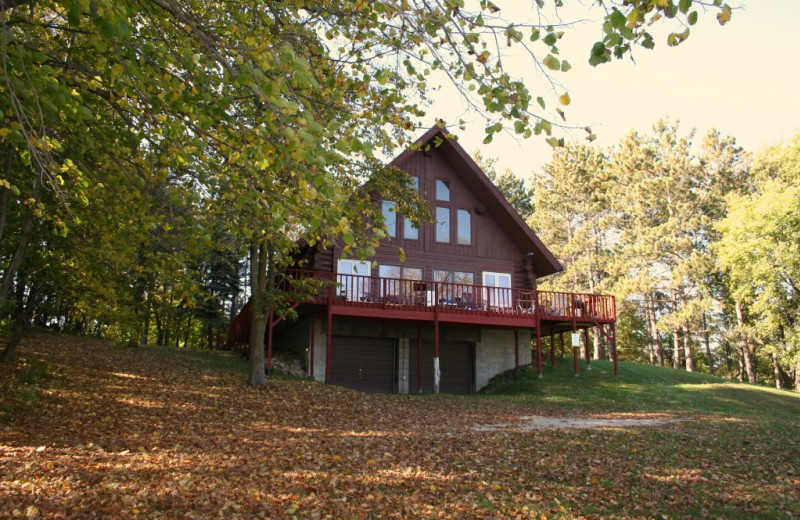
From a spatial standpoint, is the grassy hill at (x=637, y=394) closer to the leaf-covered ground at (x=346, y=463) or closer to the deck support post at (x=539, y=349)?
the deck support post at (x=539, y=349)

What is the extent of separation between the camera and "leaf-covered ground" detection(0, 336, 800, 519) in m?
6.14

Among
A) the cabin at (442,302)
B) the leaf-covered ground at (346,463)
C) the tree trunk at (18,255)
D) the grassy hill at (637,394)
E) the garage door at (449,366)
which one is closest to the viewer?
the leaf-covered ground at (346,463)

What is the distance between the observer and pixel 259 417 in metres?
11.3

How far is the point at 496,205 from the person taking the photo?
910 inches

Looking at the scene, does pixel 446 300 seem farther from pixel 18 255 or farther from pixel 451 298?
pixel 18 255

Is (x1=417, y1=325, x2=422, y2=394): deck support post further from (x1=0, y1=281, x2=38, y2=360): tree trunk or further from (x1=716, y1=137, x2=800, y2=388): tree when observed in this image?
(x1=716, y1=137, x2=800, y2=388): tree

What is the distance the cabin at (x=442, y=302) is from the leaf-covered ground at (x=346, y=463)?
675 cm

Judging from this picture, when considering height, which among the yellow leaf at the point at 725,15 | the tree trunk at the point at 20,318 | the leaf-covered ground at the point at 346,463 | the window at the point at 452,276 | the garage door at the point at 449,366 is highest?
the window at the point at 452,276

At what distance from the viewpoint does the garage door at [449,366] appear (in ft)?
71.9

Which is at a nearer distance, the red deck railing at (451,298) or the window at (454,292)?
the red deck railing at (451,298)

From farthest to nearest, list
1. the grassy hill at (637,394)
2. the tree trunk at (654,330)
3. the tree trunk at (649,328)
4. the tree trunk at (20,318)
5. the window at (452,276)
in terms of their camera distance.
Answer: the tree trunk at (649,328) < the tree trunk at (654,330) < the window at (452,276) < the grassy hill at (637,394) < the tree trunk at (20,318)

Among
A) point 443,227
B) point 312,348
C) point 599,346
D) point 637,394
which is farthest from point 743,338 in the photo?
point 312,348

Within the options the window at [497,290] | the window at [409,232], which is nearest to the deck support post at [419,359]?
the window at [497,290]

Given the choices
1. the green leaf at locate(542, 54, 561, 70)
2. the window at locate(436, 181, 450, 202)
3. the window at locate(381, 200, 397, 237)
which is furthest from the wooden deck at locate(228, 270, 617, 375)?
the green leaf at locate(542, 54, 561, 70)
